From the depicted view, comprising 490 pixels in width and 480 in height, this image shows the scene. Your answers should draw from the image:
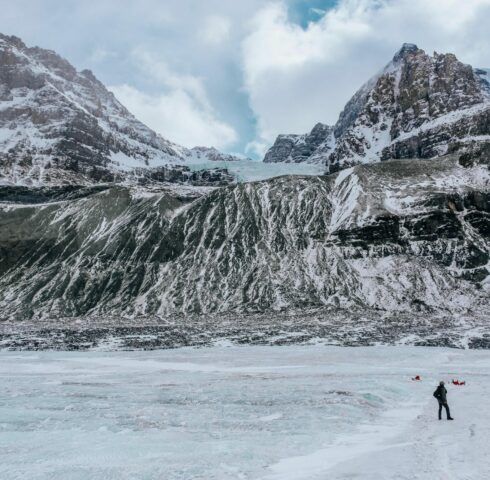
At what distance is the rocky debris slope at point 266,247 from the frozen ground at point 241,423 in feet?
190

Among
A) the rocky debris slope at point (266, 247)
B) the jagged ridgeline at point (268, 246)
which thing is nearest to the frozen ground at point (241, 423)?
the rocky debris slope at point (266, 247)

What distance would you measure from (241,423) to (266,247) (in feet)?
314

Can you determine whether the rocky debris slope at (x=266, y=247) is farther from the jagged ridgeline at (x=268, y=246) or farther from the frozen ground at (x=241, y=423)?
the frozen ground at (x=241, y=423)

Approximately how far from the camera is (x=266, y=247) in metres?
117

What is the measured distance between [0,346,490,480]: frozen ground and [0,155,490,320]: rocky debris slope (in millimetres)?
57869

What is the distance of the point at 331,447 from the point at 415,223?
105761 millimetres

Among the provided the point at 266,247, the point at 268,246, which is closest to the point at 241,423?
the point at 266,247

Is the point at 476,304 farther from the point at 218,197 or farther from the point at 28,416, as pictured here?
the point at 28,416

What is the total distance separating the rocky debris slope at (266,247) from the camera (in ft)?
325

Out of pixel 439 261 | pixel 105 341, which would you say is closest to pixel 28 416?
pixel 105 341

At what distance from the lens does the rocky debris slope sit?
3895 inches

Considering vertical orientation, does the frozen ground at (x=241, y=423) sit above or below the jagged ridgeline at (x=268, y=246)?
below

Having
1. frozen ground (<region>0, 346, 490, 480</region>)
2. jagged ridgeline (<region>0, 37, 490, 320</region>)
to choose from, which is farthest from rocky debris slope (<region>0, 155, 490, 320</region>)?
frozen ground (<region>0, 346, 490, 480</region>)

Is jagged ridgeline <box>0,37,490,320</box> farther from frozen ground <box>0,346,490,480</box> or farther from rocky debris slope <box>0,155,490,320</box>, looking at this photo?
frozen ground <box>0,346,490,480</box>
